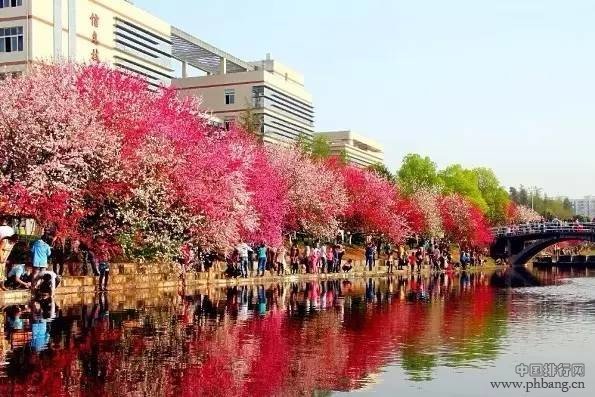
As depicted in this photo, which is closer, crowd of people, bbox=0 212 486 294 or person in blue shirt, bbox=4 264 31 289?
person in blue shirt, bbox=4 264 31 289

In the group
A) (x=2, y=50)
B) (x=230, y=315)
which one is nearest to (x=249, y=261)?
(x=230, y=315)

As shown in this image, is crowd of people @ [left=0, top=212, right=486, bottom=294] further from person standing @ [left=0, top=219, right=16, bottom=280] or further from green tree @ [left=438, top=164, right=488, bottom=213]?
green tree @ [left=438, top=164, right=488, bottom=213]

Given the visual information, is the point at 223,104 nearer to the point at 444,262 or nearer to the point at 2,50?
the point at 2,50

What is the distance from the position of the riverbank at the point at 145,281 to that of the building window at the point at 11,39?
49.8m

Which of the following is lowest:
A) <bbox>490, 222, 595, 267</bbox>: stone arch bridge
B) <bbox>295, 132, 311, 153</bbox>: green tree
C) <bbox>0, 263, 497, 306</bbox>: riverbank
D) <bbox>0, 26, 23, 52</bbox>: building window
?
<bbox>0, 263, 497, 306</bbox>: riverbank

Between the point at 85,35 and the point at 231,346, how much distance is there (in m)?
82.3

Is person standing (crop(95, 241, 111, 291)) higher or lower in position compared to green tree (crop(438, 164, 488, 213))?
lower

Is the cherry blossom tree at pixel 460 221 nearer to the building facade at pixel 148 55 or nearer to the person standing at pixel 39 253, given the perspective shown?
the building facade at pixel 148 55

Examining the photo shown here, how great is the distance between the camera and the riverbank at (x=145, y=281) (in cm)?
2922

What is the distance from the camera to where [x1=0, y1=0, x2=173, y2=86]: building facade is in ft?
277

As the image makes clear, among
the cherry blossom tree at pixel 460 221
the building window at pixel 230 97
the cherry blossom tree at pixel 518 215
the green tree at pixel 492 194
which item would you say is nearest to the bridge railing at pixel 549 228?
the cherry blossom tree at pixel 460 221

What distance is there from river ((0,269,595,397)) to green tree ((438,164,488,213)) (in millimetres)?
90735

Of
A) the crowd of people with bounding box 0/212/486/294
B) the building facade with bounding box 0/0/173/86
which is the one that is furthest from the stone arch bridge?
the building facade with bounding box 0/0/173/86

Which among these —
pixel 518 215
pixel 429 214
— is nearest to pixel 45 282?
pixel 429 214
